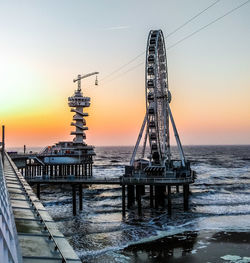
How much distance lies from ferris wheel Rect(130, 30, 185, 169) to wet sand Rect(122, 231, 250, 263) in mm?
13908

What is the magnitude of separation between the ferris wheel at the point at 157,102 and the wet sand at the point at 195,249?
45.6ft

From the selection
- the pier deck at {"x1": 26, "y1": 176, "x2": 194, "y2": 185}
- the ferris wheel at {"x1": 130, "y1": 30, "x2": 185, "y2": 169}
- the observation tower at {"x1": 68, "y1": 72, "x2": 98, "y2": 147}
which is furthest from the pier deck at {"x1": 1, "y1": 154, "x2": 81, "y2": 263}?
the observation tower at {"x1": 68, "y1": 72, "x2": 98, "y2": 147}

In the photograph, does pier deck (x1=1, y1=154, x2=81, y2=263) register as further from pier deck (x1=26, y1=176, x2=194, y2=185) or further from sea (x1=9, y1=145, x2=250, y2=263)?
pier deck (x1=26, y1=176, x2=194, y2=185)

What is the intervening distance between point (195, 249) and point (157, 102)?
22741 millimetres

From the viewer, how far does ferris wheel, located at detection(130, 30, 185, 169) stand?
136 feet

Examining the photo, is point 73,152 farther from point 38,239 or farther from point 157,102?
point 38,239

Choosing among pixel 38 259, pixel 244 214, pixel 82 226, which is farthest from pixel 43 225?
pixel 244 214

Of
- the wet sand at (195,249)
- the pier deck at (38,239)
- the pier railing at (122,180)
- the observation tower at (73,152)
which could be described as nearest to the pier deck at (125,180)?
the pier railing at (122,180)

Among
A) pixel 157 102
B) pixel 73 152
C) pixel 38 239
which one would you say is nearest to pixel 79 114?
pixel 73 152

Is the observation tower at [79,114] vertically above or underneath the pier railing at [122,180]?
above

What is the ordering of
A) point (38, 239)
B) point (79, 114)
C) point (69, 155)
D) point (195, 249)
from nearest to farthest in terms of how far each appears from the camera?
point (38, 239) < point (195, 249) < point (69, 155) < point (79, 114)

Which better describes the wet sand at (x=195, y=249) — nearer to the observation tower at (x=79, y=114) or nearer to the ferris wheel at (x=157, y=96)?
the ferris wheel at (x=157, y=96)

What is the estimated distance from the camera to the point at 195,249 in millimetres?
24578

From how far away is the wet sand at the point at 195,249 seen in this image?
2259cm
